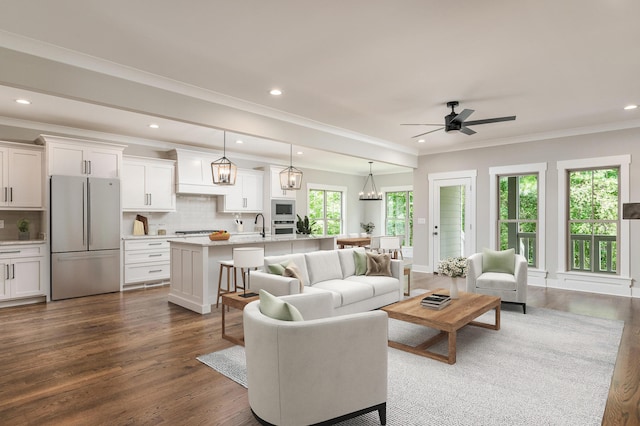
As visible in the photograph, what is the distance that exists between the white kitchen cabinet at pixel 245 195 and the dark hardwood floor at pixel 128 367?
3271mm

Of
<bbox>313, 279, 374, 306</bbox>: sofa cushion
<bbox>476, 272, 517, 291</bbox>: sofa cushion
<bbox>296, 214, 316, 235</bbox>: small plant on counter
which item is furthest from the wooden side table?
<bbox>296, 214, 316, 235</bbox>: small plant on counter

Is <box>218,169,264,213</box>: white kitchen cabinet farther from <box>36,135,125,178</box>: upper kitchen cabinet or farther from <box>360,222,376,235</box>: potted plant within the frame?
<box>360,222,376,235</box>: potted plant

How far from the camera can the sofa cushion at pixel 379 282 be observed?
4.68m

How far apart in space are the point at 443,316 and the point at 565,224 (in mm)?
4321

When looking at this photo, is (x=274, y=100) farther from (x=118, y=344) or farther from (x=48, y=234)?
(x=48, y=234)

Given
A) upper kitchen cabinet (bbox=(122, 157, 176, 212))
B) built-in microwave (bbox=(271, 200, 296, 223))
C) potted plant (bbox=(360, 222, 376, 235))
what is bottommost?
potted plant (bbox=(360, 222, 376, 235))

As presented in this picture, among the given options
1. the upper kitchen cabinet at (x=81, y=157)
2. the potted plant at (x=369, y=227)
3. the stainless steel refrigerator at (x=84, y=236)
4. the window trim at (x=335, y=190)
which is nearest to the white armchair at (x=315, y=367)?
the stainless steel refrigerator at (x=84, y=236)

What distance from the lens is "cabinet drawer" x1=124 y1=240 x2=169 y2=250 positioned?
6330 mm

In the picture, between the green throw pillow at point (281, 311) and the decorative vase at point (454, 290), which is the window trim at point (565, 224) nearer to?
the decorative vase at point (454, 290)

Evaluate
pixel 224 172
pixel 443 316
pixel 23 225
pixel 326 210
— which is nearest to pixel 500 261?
pixel 443 316

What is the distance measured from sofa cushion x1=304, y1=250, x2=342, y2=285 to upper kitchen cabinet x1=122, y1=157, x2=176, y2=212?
12.4 ft

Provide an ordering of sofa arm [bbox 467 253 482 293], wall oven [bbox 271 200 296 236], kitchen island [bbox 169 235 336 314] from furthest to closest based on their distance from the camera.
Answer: wall oven [bbox 271 200 296 236] < sofa arm [bbox 467 253 482 293] < kitchen island [bbox 169 235 336 314]

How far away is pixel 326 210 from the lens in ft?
36.1

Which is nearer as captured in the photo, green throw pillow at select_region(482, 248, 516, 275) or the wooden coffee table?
the wooden coffee table
